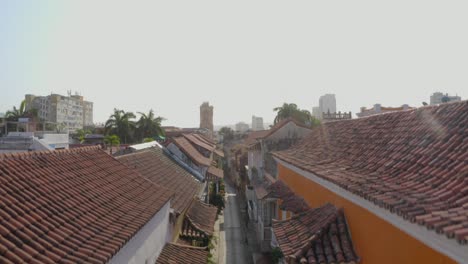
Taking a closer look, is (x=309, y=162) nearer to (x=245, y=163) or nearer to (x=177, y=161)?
(x=177, y=161)

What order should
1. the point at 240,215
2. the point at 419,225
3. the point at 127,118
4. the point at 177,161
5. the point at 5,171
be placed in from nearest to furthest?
the point at 419,225 → the point at 5,171 → the point at 177,161 → the point at 240,215 → the point at 127,118

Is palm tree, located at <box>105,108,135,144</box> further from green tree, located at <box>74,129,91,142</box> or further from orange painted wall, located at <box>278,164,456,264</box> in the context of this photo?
orange painted wall, located at <box>278,164,456,264</box>

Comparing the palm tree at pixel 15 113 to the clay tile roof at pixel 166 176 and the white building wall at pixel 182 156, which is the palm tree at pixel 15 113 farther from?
the clay tile roof at pixel 166 176

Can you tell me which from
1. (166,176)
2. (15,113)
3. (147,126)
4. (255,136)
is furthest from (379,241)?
(15,113)

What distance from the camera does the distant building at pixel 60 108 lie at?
92.1 meters

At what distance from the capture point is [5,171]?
23.4ft

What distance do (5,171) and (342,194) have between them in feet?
21.1

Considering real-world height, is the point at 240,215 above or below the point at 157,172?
below

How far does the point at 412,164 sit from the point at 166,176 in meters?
12.0

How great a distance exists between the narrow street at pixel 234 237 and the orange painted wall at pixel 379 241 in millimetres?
13079

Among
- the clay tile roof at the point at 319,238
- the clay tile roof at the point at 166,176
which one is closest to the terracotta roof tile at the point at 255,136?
the clay tile roof at the point at 166,176

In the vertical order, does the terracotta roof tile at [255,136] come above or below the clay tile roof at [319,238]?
above

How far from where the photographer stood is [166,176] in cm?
1730

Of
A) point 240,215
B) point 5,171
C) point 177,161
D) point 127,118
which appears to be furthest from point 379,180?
point 127,118
